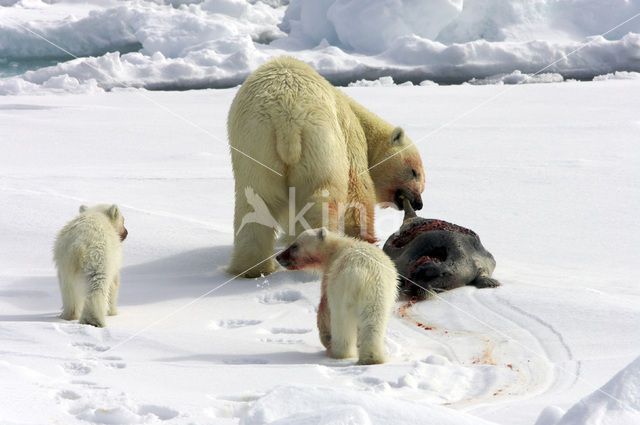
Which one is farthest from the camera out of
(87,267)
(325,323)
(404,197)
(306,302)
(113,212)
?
(404,197)

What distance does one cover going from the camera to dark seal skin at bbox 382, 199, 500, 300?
5.52 m

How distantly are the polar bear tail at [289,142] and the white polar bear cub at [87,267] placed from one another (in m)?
1.36

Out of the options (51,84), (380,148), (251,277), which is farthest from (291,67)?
(51,84)

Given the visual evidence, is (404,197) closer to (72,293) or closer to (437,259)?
(437,259)

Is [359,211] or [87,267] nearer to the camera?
[87,267]

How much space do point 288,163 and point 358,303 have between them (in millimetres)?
1775

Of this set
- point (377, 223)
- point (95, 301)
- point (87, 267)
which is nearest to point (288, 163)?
point (87, 267)

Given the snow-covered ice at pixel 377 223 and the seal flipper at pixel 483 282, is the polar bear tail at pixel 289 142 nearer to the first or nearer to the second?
the snow-covered ice at pixel 377 223

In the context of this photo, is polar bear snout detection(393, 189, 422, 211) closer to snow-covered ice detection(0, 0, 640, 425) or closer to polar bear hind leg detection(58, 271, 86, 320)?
snow-covered ice detection(0, 0, 640, 425)

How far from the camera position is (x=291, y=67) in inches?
241

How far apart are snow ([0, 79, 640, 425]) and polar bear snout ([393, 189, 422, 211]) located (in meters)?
0.51

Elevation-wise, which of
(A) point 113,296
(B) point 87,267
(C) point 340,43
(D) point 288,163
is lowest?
(A) point 113,296

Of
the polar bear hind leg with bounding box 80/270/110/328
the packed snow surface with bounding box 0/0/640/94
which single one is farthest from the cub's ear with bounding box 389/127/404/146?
the packed snow surface with bounding box 0/0/640/94

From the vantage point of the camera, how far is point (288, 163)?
223 inches
